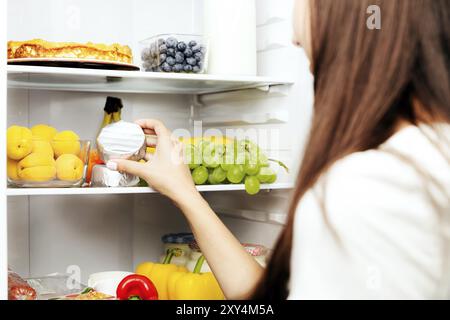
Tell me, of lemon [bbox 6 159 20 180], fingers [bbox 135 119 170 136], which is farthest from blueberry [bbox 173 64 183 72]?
lemon [bbox 6 159 20 180]

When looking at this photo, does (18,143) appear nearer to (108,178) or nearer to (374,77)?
(108,178)

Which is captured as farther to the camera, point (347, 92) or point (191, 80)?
point (191, 80)

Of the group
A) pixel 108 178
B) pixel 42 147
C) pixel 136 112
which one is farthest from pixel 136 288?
pixel 136 112

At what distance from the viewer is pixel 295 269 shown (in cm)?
81

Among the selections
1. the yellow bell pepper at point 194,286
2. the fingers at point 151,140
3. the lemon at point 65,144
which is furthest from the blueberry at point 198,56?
the yellow bell pepper at point 194,286

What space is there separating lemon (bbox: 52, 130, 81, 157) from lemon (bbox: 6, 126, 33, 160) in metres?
0.06

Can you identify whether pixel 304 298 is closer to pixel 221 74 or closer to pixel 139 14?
pixel 221 74

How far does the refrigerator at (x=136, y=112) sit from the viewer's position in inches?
61.0

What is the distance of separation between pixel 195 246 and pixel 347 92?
2.83 ft

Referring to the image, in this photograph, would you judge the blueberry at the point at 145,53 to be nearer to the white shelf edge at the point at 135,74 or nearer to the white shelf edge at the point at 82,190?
the white shelf edge at the point at 135,74

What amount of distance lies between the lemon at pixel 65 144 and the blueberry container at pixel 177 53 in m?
0.25

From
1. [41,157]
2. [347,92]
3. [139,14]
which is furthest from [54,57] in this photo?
[347,92]

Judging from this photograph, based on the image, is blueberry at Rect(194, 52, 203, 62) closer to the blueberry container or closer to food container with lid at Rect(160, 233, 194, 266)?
the blueberry container

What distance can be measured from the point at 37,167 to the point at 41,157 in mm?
22
